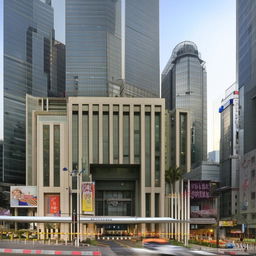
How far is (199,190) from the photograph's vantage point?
13188 centimetres

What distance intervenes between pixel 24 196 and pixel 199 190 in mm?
55318

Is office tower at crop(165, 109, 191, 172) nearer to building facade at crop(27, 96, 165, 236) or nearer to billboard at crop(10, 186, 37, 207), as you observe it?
building facade at crop(27, 96, 165, 236)

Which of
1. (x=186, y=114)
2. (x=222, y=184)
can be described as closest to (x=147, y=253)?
(x=186, y=114)

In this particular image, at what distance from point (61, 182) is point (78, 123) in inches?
612

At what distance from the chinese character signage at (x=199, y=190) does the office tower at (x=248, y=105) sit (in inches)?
469

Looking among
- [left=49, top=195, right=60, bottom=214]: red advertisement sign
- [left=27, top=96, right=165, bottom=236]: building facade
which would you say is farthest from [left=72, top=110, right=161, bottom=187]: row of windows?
[left=49, top=195, right=60, bottom=214]: red advertisement sign

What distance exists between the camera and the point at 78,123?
4181 inches

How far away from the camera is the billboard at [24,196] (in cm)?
10706

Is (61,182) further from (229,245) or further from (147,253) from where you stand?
(147,253)

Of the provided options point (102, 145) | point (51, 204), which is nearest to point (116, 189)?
point (102, 145)

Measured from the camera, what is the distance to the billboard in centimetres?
10706

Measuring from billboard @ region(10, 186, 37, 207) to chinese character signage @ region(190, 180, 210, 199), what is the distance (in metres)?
50.2

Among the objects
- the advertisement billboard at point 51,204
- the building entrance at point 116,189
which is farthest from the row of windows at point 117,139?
the advertisement billboard at point 51,204

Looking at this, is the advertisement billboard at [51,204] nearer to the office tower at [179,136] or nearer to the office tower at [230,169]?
the office tower at [179,136]
